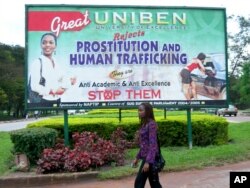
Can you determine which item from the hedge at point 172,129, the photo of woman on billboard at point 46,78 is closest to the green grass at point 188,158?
the hedge at point 172,129

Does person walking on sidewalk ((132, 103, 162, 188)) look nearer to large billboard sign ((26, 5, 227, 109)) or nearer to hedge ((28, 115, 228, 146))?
large billboard sign ((26, 5, 227, 109))

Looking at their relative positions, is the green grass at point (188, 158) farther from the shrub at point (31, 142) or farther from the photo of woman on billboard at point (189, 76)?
the photo of woman on billboard at point (189, 76)

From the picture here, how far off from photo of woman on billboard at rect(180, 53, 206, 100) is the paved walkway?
2958 millimetres

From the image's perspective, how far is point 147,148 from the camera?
21.8ft

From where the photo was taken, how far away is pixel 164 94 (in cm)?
1246

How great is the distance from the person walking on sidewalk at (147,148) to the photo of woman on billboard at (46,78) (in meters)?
5.68

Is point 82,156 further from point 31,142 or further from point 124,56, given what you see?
point 124,56

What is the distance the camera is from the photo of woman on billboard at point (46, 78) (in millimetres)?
11977

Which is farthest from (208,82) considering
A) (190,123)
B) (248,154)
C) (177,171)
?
(177,171)

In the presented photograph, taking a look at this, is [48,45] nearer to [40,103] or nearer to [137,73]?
[40,103]

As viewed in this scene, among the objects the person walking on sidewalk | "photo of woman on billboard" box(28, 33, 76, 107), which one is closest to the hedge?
"photo of woman on billboard" box(28, 33, 76, 107)

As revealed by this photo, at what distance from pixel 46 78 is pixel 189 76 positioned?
3.75 meters

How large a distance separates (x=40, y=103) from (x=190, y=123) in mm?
3962

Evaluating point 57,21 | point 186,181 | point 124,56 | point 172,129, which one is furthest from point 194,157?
point 57,21
